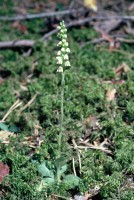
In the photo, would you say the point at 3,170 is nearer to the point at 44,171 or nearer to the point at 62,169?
the point at 44,171

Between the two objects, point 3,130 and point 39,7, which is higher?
point 39,7

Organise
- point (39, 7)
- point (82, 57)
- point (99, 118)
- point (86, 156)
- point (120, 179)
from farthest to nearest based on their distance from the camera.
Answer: point (39, 7), point (82, 57), point (99, 118), point (86, 156), point (120, 179)

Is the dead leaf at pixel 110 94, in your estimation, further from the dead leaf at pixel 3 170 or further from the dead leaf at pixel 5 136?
the dead leaf at pixel 3 170

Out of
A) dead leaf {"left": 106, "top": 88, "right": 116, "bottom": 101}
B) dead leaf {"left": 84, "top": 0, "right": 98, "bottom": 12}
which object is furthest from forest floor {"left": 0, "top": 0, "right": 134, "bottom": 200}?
dead leaf {"left": 84, "top": 0, "right": 98, "bottom": 12}

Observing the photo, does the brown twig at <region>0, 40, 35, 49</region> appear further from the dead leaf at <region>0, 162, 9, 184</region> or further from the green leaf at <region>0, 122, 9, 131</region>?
the dead leaf at <region>0, 162, 9, 184</region>

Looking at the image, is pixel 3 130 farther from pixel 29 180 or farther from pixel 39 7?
pixel 39 7

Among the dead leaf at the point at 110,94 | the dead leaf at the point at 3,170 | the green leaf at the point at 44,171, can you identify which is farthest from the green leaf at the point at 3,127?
the dead leaf at the point at 110,94

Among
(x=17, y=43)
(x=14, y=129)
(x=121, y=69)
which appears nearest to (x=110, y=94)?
(x=121, y=69)

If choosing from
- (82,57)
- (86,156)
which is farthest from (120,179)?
(82,57)
